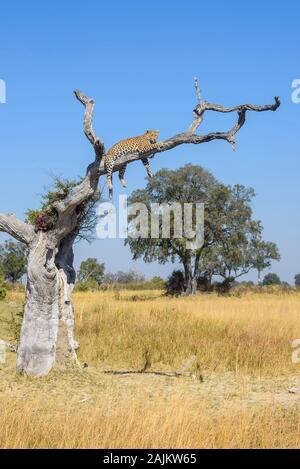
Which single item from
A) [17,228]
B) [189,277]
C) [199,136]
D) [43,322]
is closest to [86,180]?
[17,228]

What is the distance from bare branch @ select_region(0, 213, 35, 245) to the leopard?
72.2 inches

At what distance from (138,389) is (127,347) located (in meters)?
3.92

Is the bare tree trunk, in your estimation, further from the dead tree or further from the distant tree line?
the dead tree

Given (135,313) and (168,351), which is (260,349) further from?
(135,313)

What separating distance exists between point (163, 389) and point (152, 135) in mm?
4369

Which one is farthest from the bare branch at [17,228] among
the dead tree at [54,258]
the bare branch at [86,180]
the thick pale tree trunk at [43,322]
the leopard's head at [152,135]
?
the leopard's head at [152,135]

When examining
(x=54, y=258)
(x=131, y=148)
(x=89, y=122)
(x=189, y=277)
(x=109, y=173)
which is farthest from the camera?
(x=189, y=277)

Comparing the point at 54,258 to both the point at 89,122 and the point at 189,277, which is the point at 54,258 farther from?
the point at 189,277

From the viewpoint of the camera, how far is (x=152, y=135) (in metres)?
12.1

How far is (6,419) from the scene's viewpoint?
7.53m

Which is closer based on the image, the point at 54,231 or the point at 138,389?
the point at 138,389

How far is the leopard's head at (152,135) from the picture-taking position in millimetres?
12039
